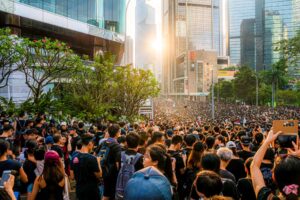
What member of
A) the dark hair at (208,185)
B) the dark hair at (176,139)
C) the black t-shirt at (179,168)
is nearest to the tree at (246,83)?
the dark hair at (176,139)

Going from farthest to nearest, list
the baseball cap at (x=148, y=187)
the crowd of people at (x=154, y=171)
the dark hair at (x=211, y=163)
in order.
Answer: the dark hair at (x=211, y=163), the baseball cap at (x=148, y=187), the crowd of people at (x=154, y=171)

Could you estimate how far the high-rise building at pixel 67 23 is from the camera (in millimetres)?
26547

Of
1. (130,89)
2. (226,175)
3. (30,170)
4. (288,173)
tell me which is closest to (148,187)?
(288,173)

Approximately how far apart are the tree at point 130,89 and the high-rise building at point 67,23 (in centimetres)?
778

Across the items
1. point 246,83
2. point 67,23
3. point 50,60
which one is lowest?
point 50,60

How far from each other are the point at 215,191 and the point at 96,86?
62.7 ft

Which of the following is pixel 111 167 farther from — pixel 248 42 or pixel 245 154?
pixel 248 42

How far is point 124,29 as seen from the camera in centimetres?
4588

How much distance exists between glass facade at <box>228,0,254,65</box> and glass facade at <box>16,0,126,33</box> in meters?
134

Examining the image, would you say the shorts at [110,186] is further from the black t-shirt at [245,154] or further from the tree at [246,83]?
the tree at [246,83]

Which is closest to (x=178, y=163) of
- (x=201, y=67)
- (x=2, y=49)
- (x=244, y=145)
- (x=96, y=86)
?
(x=244, y=145)

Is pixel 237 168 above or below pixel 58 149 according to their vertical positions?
below

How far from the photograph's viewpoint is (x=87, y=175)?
509 cm

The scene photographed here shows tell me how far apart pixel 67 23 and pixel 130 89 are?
11575 mm
